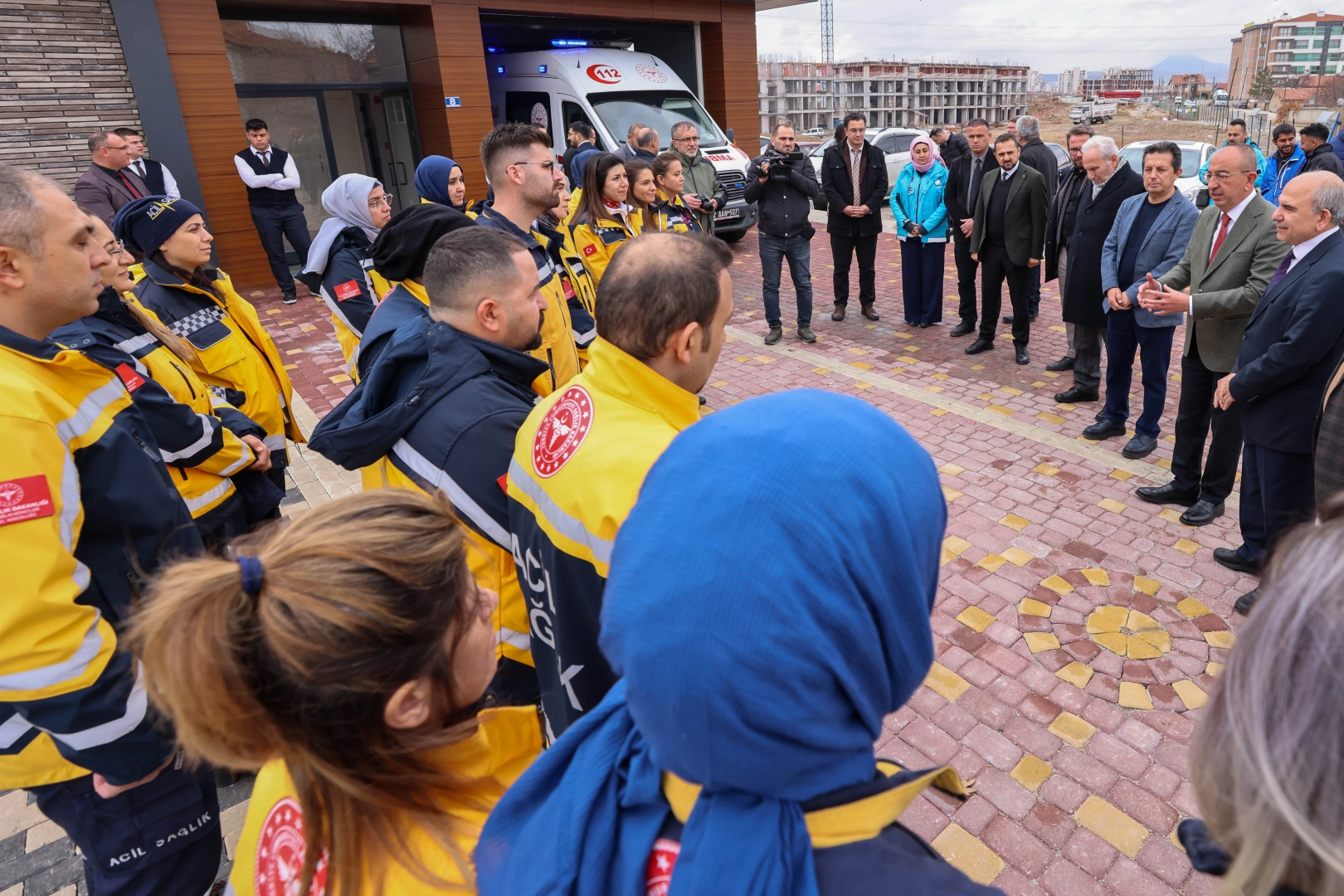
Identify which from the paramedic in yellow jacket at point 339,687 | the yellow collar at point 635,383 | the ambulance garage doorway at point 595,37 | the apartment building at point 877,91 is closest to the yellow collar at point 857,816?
the paramedic in yellow jacket at point 339,687

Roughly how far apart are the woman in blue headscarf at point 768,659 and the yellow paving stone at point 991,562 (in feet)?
11.5

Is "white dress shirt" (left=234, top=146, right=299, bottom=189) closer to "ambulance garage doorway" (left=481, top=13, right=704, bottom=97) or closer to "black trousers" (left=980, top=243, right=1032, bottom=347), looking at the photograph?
"ambulance garage doorway" (left=481, top=13, right=704, bottom=97)

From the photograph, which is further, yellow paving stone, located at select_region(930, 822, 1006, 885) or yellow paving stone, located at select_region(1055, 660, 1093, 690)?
yellow paving stone, located at select_region(1055, 660, 1093, 690)

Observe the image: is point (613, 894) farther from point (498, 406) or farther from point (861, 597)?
point (498, 406)

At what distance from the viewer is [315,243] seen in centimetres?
426

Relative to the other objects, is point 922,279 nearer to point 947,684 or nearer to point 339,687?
point 947,684

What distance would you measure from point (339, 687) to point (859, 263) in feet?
26.6

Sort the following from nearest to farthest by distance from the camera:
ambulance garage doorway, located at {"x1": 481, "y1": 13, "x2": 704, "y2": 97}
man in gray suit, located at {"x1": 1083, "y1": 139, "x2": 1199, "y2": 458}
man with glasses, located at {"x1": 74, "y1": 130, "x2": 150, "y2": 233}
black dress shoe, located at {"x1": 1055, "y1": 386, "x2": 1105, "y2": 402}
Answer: man in gray suit, located at {"x1": 1083, "y1": 139, "x2": 1199, "y2": 458} → black dress shoe, located at {"x1": 1055, "y1": 386, "x2": 1105, "y2": 402} → man with glasses, located at {"x1": 74, "y1": 130, "x2": 150, "y2": 233} → ambulance garage doorway, located at {"x1": 481, "y1": 13, "x2": 704, "y2": 97}

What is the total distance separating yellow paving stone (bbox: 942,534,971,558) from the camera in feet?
13.7

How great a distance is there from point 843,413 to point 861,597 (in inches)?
7.8

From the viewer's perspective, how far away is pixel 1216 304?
4.04 meters

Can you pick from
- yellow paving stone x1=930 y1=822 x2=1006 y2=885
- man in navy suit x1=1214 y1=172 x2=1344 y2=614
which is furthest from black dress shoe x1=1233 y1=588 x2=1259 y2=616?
yellow paving stone x1=930 y1=822 x2=1006 y2=885

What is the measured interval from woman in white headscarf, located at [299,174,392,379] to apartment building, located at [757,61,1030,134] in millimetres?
112453

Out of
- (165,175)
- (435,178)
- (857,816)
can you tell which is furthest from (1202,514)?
(165,175)
